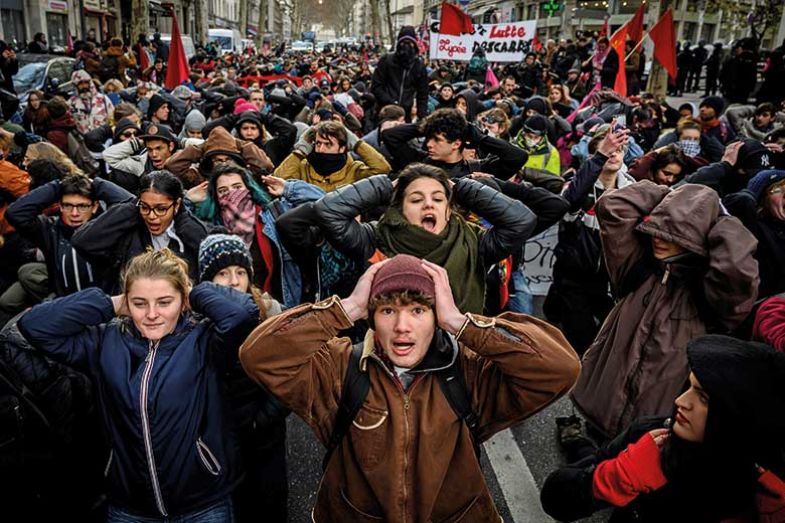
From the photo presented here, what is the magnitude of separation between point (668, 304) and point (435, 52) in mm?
10579

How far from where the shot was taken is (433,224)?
2.98 metres

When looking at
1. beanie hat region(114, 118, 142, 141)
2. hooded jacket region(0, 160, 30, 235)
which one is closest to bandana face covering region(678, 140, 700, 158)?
beanie hat region(114, 118, 142, 141)


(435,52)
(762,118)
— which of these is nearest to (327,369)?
(762,118)

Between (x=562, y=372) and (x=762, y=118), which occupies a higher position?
(x=762, y=118)

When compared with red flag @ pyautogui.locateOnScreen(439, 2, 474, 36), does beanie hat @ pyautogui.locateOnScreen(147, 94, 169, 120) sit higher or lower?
lower

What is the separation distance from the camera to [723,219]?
105 inches

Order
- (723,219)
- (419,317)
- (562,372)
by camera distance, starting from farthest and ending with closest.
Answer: (723,219), (419,317), (562,372)

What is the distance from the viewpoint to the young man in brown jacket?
1891 millimetres

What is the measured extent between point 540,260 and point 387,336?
384cm

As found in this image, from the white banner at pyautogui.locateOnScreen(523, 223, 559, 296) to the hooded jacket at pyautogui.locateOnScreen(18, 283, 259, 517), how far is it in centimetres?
367

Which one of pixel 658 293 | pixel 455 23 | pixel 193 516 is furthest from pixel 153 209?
pixel 455 23

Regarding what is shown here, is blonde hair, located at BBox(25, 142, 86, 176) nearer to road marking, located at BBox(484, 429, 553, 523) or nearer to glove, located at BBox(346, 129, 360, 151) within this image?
glove, located at BBox(346, 129, 360, 151)

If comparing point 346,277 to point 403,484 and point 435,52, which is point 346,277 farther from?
point 435,52

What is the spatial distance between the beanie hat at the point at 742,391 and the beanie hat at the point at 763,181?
2.57 metres
